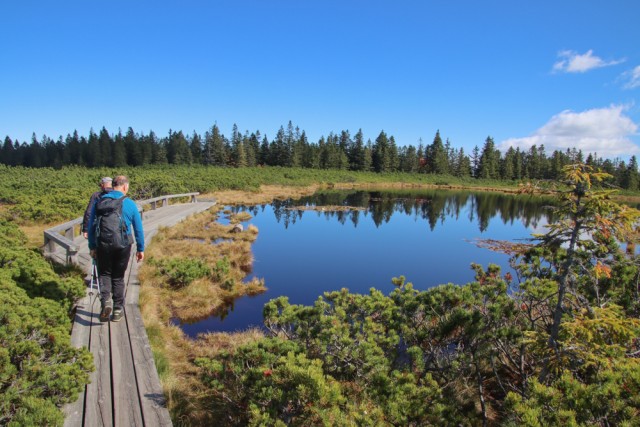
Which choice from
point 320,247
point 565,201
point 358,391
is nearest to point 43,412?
point 358,391

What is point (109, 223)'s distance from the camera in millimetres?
4863

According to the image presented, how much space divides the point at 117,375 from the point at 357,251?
12.6 m

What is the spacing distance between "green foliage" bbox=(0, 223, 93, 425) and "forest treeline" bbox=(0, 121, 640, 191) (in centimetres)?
6589

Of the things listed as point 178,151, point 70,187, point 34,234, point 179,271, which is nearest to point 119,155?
point 178,151

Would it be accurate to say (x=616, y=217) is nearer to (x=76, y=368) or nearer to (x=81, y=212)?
(x=76, y=368)

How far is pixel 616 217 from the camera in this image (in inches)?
124

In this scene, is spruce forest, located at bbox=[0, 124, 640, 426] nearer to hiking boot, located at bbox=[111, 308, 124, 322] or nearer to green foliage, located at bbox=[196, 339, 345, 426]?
green foliage, located at bbox=[196, 339, 345, 426]

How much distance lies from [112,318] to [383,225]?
1966cm

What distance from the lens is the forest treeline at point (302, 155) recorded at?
227ft

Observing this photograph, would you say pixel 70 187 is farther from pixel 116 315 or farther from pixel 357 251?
pixel 116 315

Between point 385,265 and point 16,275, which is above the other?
point 16,275

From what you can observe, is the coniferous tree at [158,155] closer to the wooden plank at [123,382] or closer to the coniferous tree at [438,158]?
the coniferous tree at [438,158]

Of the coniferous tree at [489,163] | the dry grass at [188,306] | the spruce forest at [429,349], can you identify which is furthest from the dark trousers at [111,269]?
the coniferous tree at [489,163]

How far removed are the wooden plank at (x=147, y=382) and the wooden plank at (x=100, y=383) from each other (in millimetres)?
294
